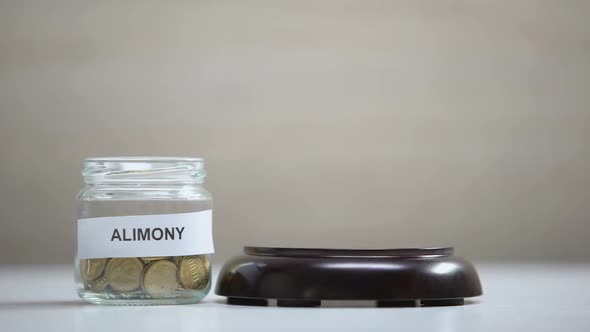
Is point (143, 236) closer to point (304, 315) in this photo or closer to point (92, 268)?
point (92, 268)

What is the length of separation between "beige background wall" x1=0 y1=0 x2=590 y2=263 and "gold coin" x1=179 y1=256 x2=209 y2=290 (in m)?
1.04

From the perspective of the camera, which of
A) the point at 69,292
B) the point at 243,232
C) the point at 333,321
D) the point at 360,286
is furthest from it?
the point at 243,232

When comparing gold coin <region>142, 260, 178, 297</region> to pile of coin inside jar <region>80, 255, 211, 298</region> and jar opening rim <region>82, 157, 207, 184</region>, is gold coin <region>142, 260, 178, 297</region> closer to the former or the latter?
pile of coin inside jar <region>80, 255, 211, 298</region>

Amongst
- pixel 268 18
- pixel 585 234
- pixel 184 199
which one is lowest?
pixel 585 234

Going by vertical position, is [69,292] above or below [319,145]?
below

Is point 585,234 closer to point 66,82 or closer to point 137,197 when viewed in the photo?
point 66,82

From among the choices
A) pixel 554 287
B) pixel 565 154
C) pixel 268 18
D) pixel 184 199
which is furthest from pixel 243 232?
pixel 184 199

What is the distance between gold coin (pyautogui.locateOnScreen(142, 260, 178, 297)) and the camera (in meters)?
1.12

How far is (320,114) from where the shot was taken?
2260 millimetres

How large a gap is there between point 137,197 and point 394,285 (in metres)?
0.31

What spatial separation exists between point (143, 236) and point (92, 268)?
0.22 feet

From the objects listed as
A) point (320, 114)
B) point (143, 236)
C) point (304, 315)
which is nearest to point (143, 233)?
point (143, 236)

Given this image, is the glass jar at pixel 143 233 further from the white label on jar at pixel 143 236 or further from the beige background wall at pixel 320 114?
the beige background wall at pixel 320 114

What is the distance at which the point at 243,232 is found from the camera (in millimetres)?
2229
